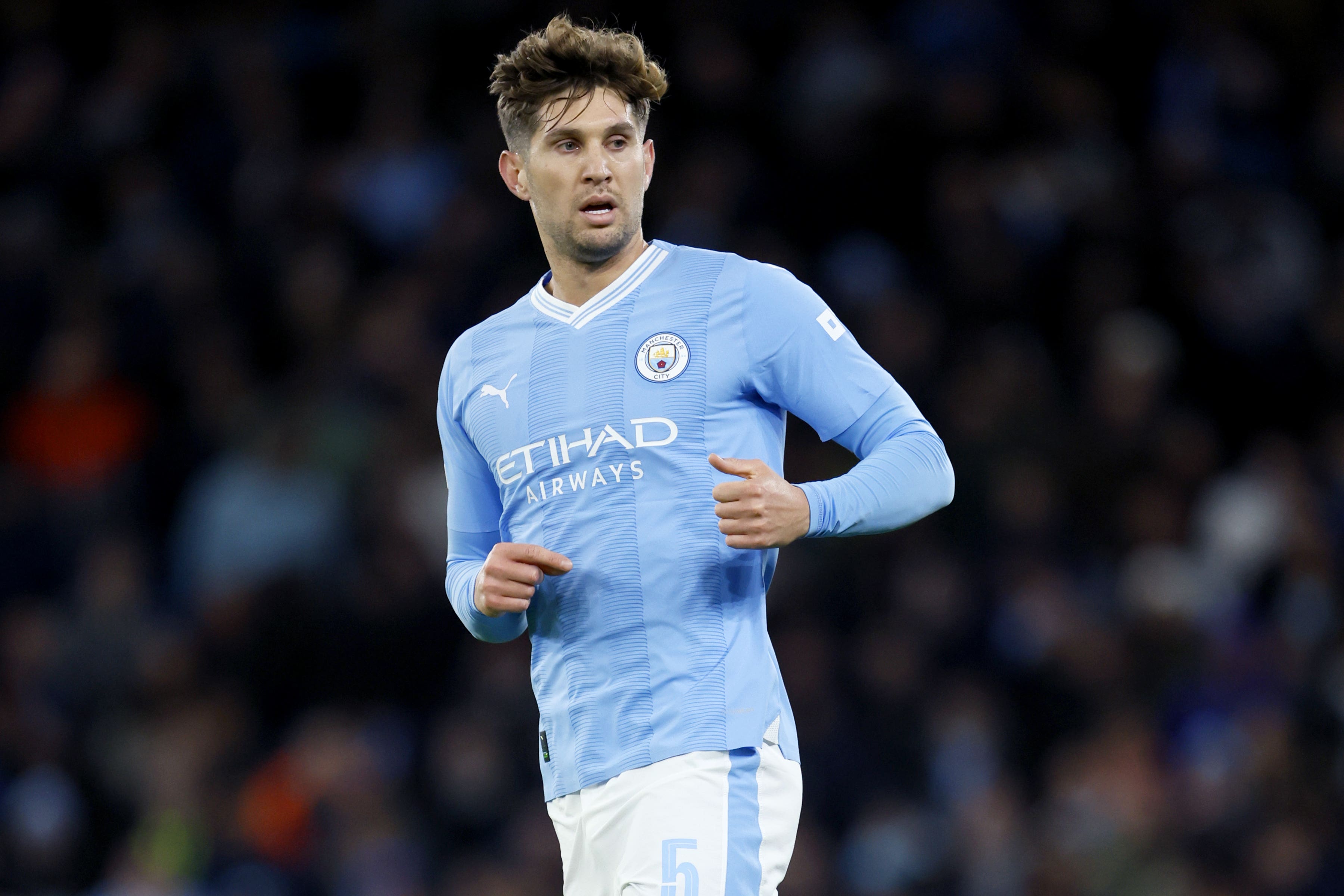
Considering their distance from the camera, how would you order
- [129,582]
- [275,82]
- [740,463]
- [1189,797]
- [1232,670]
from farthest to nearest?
[275,82]
[129,582]
[1232,670]
[1189,797]
[740,463]

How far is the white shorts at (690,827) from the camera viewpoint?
10.5ft

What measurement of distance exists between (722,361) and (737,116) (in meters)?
7.00

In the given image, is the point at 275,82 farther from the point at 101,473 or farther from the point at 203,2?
the point at 101,473

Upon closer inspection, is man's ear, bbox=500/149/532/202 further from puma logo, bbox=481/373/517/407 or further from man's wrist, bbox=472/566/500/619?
man's wrist, bbox=472/566/500/619

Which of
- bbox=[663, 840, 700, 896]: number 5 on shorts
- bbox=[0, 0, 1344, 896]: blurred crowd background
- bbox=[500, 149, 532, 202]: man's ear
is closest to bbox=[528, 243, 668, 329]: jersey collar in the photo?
bbox=[500, 149, 532, 202]: man's ear

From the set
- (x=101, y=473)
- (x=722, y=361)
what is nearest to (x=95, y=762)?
(x=101, y=473)

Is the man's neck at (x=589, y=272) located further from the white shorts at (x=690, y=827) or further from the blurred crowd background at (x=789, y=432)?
the blurred crowd background at (x=789, y=432)

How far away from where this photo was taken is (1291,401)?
9078 mm

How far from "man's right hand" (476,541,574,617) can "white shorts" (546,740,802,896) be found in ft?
Answer: 1.33

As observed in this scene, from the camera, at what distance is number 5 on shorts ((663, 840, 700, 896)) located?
317cm

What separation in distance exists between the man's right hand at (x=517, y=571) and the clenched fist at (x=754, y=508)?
0.35 meters

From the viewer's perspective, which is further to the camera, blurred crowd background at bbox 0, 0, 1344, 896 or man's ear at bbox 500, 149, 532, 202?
blurred crowd background at bbox 0, 0, 1344, 896

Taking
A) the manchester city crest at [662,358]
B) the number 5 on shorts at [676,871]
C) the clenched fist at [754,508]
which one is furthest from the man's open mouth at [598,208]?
the number 5 on shorts at [676,871]

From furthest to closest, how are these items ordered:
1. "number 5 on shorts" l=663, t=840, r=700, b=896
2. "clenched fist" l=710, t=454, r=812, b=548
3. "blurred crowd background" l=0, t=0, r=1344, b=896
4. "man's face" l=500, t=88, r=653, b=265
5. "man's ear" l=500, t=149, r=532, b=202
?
1. "blurred crowd background" l=0, t=0, r=1344, b=896
2. "man's ear" l=500, t=149, r=532, b=202
3. "man's face" l=500, t=88, r=653, b=265
4. "number 5 on shorts" l=663, t=840, r=700, b=896
5. "clenched fist" l=710, t=454, r=812, b=548
